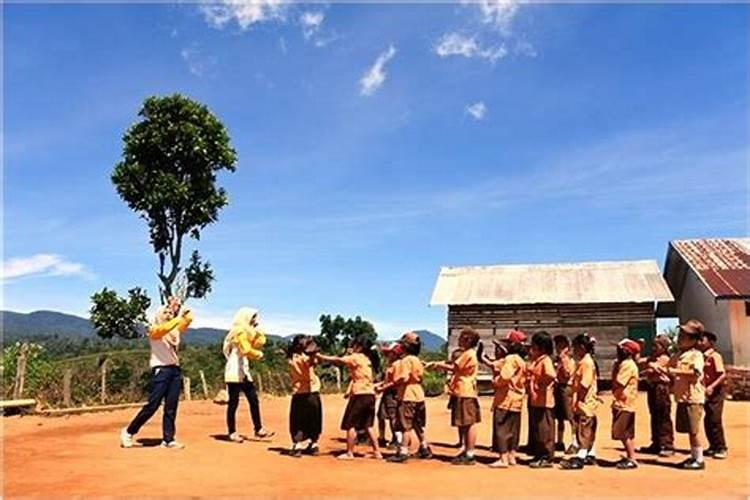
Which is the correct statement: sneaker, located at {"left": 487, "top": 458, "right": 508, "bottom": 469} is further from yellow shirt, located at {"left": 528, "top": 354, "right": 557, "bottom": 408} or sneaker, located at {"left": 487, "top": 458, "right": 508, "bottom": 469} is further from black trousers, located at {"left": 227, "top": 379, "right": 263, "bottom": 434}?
black trousers, located at {"left": 227, "top": 379, "right": 263, "bottom": 434}

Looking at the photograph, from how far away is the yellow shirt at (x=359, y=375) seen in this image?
8.24m

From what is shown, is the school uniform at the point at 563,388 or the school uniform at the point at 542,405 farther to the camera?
the school uniform at the point at 563,388

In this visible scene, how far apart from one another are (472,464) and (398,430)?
1.02 m

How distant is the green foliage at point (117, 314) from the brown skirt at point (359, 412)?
14859 millimetres

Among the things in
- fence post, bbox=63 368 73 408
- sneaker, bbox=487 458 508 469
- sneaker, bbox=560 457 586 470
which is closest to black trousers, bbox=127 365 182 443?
sneaker, bbox=487 458 508 469

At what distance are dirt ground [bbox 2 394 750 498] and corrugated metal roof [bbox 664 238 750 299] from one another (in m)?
9.88

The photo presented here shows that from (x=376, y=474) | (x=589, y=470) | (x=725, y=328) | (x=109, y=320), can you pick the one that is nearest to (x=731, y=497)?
(x=589, y=470)

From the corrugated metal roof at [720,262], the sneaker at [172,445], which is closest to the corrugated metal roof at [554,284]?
the corrugated metal roof at [720,262]

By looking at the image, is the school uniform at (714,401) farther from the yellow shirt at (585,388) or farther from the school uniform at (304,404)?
the school uniform at (304,404)

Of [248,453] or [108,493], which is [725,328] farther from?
[108,493]

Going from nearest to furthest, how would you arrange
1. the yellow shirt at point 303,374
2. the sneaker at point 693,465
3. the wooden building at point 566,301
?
the sneaker at point 693,465 < the yellow shirt at point 303,374 < the wooden building at point 566,301

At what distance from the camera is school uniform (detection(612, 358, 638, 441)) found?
7.68 meters

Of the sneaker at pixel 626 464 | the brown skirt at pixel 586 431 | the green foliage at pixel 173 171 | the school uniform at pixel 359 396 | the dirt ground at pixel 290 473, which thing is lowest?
the dirt ground at pixel 290 473

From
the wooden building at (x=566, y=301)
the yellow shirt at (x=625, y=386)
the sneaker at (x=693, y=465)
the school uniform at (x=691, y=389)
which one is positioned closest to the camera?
the sneaker at (x=693, y=465)
